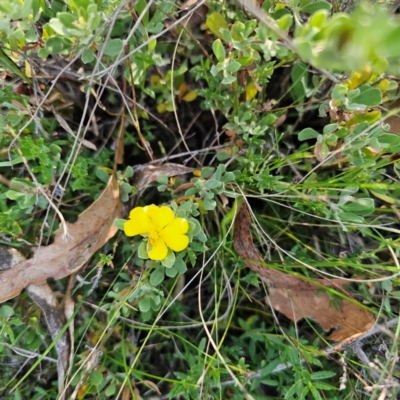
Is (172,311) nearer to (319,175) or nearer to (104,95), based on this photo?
(319,175)

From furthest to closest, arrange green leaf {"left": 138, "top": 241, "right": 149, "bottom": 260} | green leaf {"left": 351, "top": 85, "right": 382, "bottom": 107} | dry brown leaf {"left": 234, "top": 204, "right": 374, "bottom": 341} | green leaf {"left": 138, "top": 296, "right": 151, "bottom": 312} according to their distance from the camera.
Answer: dry brown leaf {"left": 234, "top": 204, "right": 374, "bottom": 341}, green leaf {"left": 138, "top": 296, "right": 151, "bottom": 312}, green leaf {"left": 138, "top": 241, "right": 149, "bottom": 260}, green leaf {"left": 351, "top": 85, "right": 382, "bottom": 107}

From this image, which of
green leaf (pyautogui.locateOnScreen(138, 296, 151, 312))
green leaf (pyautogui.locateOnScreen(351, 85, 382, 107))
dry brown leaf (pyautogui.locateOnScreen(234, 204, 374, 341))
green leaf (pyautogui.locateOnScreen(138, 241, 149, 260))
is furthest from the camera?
dry brown leaf (pyautogui.locateOnScreen(234, 204, 374, 341))

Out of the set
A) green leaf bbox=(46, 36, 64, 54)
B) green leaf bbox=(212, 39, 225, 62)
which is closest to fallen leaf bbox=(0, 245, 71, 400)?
green leaf bbox=(46, 36, 64, 54)

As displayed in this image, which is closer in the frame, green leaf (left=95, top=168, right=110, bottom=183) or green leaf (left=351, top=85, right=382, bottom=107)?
green leaf (left=351, top=85, right=382, bottom=107)

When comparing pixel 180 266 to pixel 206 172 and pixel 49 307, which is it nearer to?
pixel 206 172

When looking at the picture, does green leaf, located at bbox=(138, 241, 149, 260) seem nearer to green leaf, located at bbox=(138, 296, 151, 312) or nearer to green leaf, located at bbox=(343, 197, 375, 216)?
green leaf, located at bbox=(138, 296, 151, 312)

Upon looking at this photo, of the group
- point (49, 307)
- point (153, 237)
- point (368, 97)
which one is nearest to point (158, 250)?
point (153, 237)

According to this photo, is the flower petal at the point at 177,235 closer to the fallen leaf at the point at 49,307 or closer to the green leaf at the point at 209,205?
the green leaf at the point at 209,205

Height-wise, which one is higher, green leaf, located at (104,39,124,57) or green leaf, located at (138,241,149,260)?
green leaf, located at (104,39,124,57)

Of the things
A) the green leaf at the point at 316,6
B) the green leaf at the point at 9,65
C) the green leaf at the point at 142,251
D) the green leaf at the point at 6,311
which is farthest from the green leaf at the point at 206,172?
the green leaf at the point at 6,311
